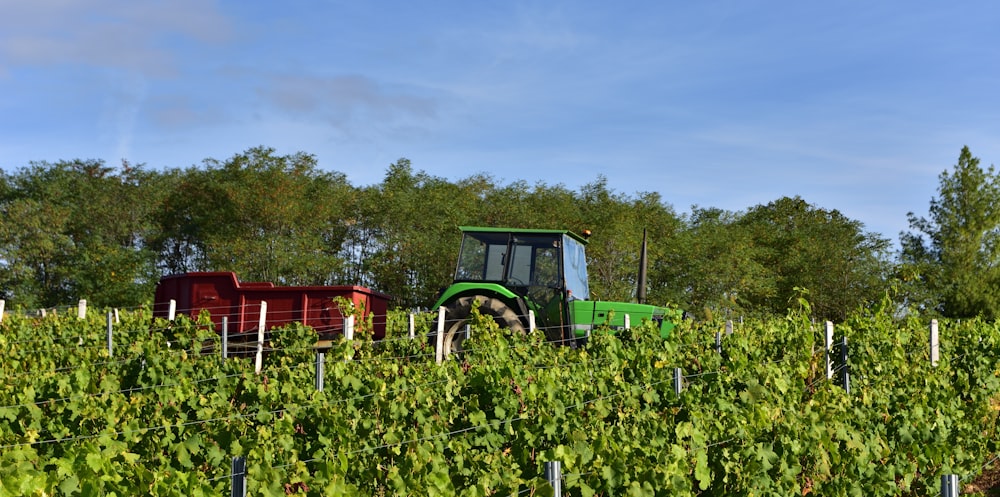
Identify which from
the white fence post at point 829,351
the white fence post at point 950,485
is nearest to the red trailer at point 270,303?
the white fence post at point 829,351

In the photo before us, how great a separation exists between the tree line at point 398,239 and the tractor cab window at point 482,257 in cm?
1822

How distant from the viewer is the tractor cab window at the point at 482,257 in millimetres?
11062

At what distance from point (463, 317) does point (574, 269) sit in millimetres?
1599

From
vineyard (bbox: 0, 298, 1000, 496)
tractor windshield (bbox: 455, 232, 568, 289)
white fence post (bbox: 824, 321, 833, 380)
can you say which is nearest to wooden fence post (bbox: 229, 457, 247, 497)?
vineyard (bbox: 0, 298, 1000, 496)

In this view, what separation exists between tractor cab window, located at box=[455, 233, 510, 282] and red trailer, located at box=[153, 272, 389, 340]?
1.56 metres

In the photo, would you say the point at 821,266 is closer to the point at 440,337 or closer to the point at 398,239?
the point at 398,239

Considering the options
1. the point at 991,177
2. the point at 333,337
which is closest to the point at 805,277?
the point at 991,177

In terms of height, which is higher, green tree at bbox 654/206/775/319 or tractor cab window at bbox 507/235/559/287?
green tree at bbox 654/206/775/319

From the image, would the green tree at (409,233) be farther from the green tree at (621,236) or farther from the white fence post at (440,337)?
the white fence post at (440,337)

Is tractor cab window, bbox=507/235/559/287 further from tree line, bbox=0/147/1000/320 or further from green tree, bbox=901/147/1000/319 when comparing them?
green tree, bbox=901/147/1000/319

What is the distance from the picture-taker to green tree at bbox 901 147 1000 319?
3447cm

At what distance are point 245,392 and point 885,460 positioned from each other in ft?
13.6

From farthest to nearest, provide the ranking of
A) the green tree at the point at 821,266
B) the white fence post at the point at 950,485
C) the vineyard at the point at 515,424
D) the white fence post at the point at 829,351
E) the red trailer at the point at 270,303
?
the green tree at the point at 821,266 < the red trailer at the point at 270,303 < the white fence post at the point at 829,351 < the vineyard at the point at 515,424 < the white fence post at the point at 950,485

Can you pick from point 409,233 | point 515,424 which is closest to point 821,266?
point 409,233
